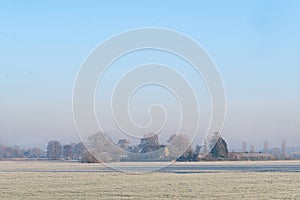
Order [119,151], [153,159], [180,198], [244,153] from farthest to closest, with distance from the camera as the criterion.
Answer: [244,153] → [153,159] → [119,151] → [180,198]

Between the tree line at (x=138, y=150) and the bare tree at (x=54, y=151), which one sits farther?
the bare tree at (x=54, y=151)

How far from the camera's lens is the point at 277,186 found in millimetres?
32531

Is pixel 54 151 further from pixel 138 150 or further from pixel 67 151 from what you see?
pixel 138 150

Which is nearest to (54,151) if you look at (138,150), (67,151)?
(67,151)

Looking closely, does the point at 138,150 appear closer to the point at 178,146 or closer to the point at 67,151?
the point at 178,146

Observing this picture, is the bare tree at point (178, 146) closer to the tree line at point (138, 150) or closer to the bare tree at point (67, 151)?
the tree line at point (138, 150)

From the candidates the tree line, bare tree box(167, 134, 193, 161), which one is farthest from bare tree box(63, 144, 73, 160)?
bare tree box(167, 134, 193, 161)

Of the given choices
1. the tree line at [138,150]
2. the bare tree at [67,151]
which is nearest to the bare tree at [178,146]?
the tree line at [138,150]

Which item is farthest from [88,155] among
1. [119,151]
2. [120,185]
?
[120,185]

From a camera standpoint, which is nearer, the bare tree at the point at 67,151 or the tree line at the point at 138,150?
the tree line at the point at 138,150

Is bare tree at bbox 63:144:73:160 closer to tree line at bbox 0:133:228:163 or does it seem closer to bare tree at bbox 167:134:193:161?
A: tree line at bbox 0:133:228:163

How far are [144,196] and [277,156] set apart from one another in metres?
105

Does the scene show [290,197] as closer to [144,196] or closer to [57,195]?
[144,196]

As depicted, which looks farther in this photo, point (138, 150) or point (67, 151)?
point (67, 151)
